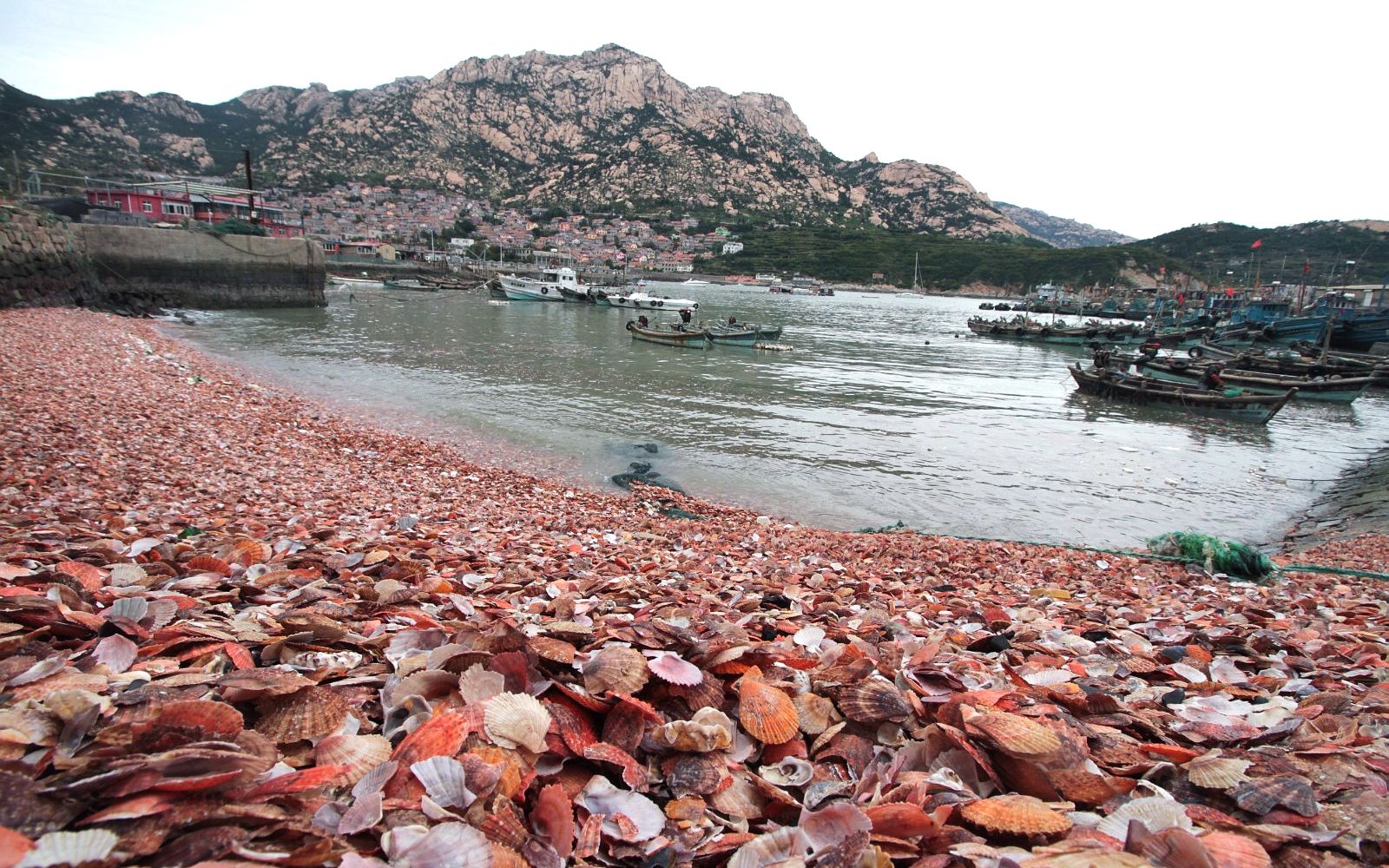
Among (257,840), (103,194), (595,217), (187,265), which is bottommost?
(257,840)

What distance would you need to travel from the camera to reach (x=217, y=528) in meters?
5.70

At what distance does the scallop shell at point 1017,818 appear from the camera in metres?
1.99

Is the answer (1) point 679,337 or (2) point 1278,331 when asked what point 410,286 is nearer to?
(1) point 679,337

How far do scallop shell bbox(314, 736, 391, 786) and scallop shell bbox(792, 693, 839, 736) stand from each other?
5.01ft

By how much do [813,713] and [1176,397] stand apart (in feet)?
98.3

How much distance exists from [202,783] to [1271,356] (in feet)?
152

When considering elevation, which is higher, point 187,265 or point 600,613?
point 187,265

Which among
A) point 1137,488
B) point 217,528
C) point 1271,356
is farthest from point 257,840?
point 1271,356

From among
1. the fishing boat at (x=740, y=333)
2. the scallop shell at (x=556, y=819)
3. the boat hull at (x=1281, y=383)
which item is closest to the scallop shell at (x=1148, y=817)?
the scallop shell at (x=556, y=819)

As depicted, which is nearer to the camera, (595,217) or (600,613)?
(600,613)

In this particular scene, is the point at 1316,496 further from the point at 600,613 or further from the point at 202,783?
the point at 202,783

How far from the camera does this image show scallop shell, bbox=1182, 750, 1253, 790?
2.27m

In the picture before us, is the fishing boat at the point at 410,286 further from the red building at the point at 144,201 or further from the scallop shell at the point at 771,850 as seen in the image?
the scallop shell at the point at 771,850

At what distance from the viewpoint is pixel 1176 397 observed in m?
26.0
